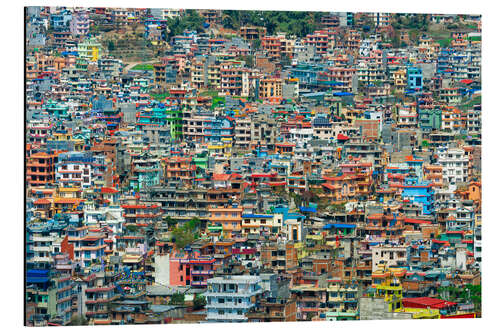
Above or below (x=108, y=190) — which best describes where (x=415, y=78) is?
above

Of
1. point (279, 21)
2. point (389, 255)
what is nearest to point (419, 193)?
point (389, 255)

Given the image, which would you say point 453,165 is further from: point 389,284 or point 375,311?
point 375,311

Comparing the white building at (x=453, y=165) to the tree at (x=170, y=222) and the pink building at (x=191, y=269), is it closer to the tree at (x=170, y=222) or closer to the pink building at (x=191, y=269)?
the tree at (x=170, y=222)

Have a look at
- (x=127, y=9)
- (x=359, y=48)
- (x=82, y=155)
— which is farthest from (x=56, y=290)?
(x=359, y=48)

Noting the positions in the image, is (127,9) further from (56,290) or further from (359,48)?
(56,290)

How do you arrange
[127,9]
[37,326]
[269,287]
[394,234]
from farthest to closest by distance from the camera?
[127,9]
[394,234]
[269,287]
[37,326]

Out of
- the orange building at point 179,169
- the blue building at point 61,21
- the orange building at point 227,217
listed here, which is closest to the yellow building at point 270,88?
the orange building at point 179,169
